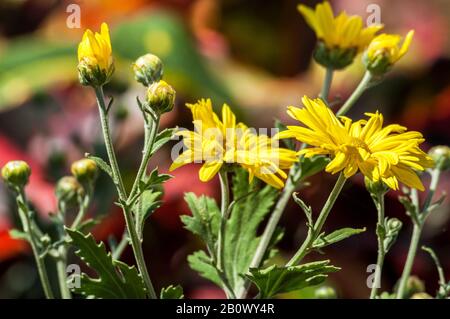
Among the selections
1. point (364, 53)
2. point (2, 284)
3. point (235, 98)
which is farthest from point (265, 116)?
point (364, 53)

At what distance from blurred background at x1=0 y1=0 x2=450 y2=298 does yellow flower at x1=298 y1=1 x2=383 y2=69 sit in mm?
190

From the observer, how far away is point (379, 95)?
1.53m

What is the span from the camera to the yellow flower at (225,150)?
42 cm

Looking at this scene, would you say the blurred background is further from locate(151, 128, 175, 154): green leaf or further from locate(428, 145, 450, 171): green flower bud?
locate(151, 128, 175, 154): green leaf

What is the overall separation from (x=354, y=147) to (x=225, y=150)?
0.22ft

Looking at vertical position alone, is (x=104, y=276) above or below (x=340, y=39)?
below

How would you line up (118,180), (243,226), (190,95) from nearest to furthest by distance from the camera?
(118,180) < (243,226) < (190,95)

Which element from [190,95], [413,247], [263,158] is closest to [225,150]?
[263,158]

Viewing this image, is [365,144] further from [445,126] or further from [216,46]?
[216,46]

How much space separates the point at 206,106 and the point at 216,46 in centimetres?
138

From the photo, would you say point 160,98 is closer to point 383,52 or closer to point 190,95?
point 383,52

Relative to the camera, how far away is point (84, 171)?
21.4 inches

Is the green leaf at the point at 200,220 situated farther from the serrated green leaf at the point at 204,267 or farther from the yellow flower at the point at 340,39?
the yellow flower at the point at 340,39

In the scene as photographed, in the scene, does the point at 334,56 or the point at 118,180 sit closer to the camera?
the point at 118,180
